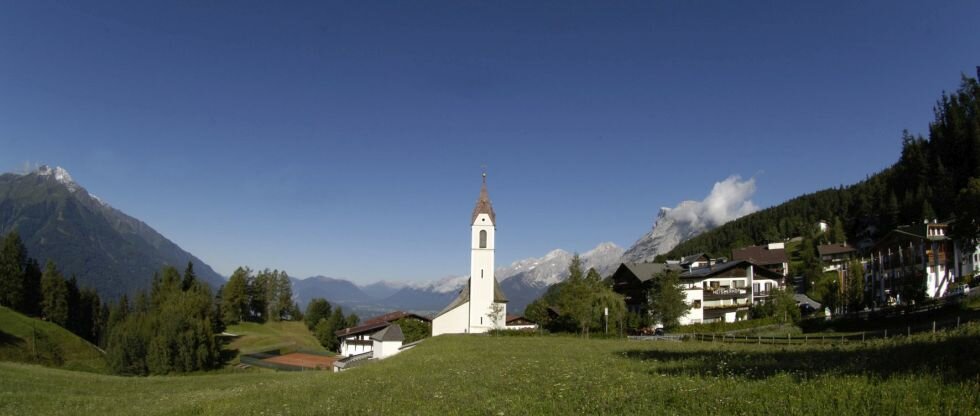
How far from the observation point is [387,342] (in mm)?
68375

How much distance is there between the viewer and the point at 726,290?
257ft

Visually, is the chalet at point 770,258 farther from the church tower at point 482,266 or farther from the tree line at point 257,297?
the tree line at point 257,297

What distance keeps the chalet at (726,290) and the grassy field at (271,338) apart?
65.6 metres

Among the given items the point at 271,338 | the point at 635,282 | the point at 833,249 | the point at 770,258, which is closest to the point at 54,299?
the point at 271,338

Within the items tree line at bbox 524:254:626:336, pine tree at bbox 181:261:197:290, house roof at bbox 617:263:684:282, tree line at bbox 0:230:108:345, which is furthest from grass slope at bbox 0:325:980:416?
pine tree at bbox 181:261:197:290

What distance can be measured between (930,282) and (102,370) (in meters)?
105

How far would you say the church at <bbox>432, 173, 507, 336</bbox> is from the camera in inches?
2950

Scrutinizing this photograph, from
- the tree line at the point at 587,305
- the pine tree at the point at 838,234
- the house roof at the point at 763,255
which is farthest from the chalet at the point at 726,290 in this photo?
the pine tree at the point at 838,234

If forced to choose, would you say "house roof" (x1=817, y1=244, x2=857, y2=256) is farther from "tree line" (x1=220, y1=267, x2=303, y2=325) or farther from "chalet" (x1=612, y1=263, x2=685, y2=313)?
"tree line" (x1=220, y1=267, x2=303, y2=325)

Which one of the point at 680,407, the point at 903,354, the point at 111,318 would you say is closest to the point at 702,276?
the point at 903,354

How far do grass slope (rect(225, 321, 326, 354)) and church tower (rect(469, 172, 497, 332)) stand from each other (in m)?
42.1

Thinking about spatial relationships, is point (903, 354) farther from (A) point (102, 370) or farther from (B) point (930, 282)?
(A) point (102, 370)

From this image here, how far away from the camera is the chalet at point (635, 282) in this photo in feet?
255

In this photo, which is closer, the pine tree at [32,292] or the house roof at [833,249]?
the pine tree at [32,292]
